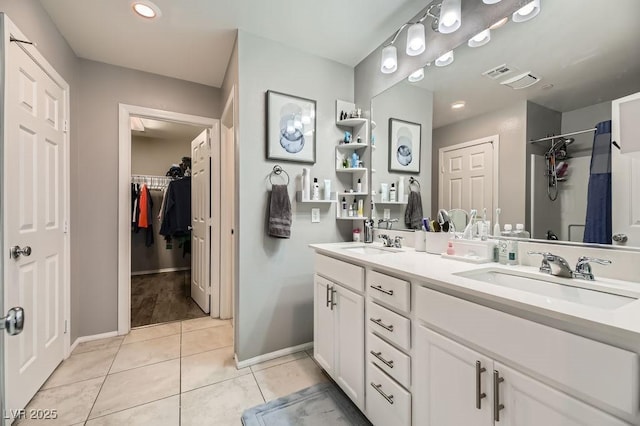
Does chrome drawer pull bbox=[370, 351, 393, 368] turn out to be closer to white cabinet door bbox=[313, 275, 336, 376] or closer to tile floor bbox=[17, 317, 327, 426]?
white cabinet door bbox=[313, 275, 336, 376]

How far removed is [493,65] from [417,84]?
532 mm

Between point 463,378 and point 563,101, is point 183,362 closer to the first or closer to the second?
point 463,378

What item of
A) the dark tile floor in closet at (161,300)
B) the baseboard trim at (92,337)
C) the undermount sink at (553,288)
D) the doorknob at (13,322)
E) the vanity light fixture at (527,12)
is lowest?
the dark tile floor in closet at (161,300)

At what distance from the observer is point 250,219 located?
2.01 m

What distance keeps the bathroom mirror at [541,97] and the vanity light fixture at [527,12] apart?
22mm

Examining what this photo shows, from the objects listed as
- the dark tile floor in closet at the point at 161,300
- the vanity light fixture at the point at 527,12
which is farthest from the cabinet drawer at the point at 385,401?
the dark tile floor in closet at the point at 161,300

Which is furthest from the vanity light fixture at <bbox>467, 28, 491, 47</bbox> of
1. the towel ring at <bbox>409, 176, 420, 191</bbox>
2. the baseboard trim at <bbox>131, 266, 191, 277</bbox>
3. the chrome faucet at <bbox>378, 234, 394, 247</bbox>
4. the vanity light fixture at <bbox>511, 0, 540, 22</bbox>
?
the baseboard trim at <bbox>131, 266, 191, 277</bbox>

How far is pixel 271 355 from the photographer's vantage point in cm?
207

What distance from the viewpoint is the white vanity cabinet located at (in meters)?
1.43

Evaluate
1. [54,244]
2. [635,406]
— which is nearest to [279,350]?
[54,244]

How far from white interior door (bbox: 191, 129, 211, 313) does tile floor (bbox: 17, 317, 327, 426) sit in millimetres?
690

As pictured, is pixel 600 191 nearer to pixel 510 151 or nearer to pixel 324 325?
pixel 510 151

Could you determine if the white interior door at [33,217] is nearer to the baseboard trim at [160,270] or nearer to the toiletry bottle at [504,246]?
the toiletry bottle at [504,246]

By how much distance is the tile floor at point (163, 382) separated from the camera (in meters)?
1.50
